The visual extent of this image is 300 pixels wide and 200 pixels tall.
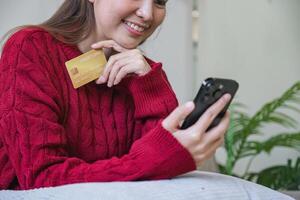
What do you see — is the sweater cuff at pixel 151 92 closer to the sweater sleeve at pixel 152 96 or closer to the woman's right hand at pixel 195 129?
the sweater sleeve at pixel 152 96

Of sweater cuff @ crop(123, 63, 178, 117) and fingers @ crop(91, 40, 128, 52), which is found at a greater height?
fingers @ crop(91, 40, 128, 52)

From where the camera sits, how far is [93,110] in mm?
1133

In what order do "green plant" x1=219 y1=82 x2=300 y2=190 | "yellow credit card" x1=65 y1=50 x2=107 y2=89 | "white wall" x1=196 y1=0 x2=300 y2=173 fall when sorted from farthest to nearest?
1. "white wall" x1=196 y1=0 x2=300 y2=173
2. "green plant" x1=219 y1=82 x2=300 y2=190
3. "yellow credit card" x1=65 y1=50 x2=107 y2=89

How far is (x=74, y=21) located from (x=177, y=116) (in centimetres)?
51

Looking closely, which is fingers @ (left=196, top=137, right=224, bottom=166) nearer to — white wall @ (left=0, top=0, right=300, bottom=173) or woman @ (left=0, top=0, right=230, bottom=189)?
woman @ (left=0, top=0, right=230, bottom=189)

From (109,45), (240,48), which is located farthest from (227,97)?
(240,48)

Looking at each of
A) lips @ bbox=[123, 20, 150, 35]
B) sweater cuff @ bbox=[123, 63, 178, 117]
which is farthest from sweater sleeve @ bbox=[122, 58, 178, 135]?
lips @ bbox=[123, 20, 150, 35]

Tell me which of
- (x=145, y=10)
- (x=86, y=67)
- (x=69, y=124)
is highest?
(x=145, y=10)

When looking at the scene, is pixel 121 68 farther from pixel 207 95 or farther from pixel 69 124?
pixel 207 95

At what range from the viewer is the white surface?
731mm

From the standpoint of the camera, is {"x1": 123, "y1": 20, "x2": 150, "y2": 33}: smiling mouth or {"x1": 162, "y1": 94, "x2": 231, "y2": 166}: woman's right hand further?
{"x1": 123, "y1": 20, "x2": 150, "y2": 33}: smiling mouth

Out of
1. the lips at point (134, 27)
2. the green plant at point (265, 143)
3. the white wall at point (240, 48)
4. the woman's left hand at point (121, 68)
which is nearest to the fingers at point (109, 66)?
the woman's left hand at point (121, 68)

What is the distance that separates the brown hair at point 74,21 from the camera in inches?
47.7

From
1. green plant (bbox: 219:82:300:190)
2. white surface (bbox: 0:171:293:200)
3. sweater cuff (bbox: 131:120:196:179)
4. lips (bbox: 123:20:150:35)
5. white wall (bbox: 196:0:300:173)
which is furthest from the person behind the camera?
white wall (bbox: 196:0:300:173)
